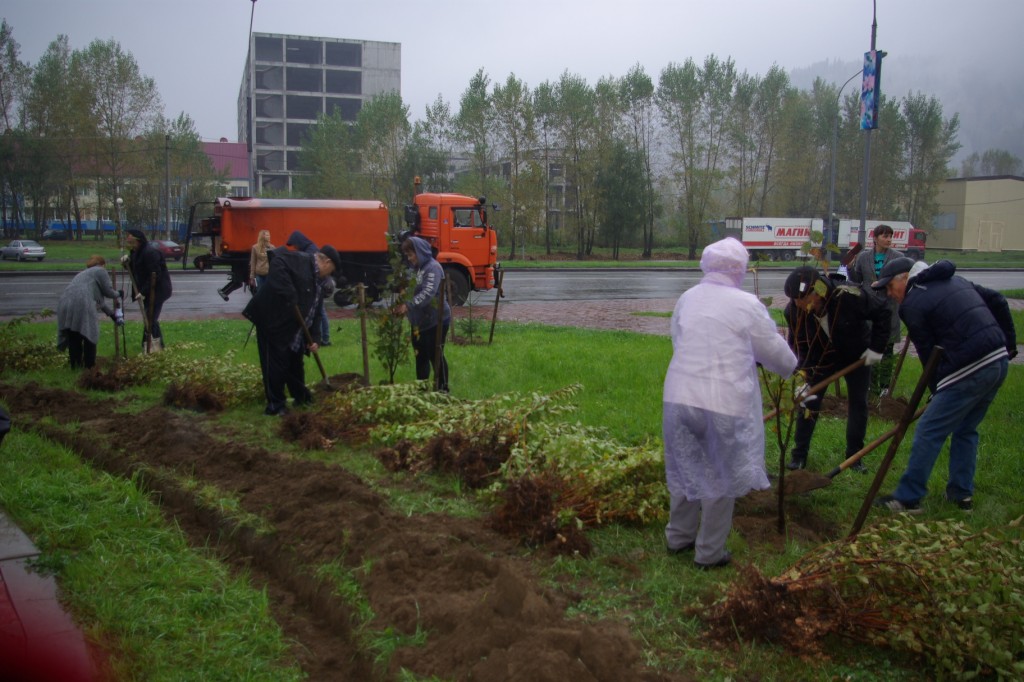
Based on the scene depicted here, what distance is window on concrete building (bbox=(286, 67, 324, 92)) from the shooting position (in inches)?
3477

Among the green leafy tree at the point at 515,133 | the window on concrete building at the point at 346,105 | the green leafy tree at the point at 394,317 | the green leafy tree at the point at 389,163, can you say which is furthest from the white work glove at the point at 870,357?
the window on concrete building at the point at 346,105

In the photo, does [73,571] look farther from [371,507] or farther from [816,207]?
[816,207]

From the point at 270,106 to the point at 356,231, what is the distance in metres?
74.8

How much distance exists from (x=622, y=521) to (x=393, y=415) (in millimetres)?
2820

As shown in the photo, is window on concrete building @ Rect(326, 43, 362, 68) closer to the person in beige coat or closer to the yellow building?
the yellow building

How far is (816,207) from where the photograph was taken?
61094mm

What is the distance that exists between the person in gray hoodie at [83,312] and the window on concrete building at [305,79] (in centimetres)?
8446

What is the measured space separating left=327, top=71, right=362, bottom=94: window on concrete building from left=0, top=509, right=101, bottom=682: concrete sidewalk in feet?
298

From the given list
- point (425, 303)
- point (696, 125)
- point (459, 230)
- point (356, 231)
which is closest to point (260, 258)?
point (425, 303)

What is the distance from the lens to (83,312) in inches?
385

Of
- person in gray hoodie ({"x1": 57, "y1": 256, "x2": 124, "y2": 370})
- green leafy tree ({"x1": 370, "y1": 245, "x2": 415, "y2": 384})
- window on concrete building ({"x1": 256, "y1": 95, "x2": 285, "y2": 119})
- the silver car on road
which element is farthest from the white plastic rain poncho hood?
window on concrete building ({"x1": 256, "y1": 95, "x2": 285, "y2": 119})

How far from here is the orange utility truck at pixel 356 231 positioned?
1941cm

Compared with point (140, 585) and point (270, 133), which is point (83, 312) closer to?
point (140, 585)

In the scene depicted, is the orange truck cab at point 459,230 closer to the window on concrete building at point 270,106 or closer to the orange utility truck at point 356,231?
the orange utility truck at point 356,231
